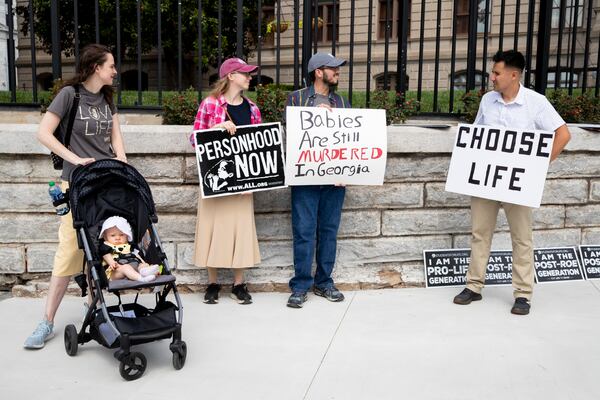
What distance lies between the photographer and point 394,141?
5648 millimetres

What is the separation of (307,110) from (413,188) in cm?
130

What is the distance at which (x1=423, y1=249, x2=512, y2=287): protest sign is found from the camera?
5.84 m

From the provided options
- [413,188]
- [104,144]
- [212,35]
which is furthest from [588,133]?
[212,35]

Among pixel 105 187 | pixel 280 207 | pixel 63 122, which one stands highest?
pixel 63 122

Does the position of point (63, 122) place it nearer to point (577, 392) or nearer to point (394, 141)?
point (394, 141)

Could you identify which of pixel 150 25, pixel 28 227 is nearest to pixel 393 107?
pixel 28 227

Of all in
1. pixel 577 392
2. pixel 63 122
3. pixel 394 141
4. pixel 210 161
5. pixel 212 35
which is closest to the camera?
pixel 577 392

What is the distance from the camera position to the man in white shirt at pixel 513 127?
4.92 meters

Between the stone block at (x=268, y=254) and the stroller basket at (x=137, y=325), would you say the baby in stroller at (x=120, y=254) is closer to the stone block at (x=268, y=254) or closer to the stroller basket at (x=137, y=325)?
the stroller basket at (x=137, y=325)

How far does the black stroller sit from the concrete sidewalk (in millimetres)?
163

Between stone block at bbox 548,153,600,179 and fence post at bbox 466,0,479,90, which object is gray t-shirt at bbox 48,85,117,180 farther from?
stone block at bbox 548,153,600,179

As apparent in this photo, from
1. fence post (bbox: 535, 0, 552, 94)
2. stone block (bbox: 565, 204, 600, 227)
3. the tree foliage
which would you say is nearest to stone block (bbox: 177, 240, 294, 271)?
stone block (bbox: 565, 204, 600, 227)

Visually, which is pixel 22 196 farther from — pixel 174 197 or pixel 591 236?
pixel 591 236

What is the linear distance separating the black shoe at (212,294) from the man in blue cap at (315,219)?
0.62 metres
